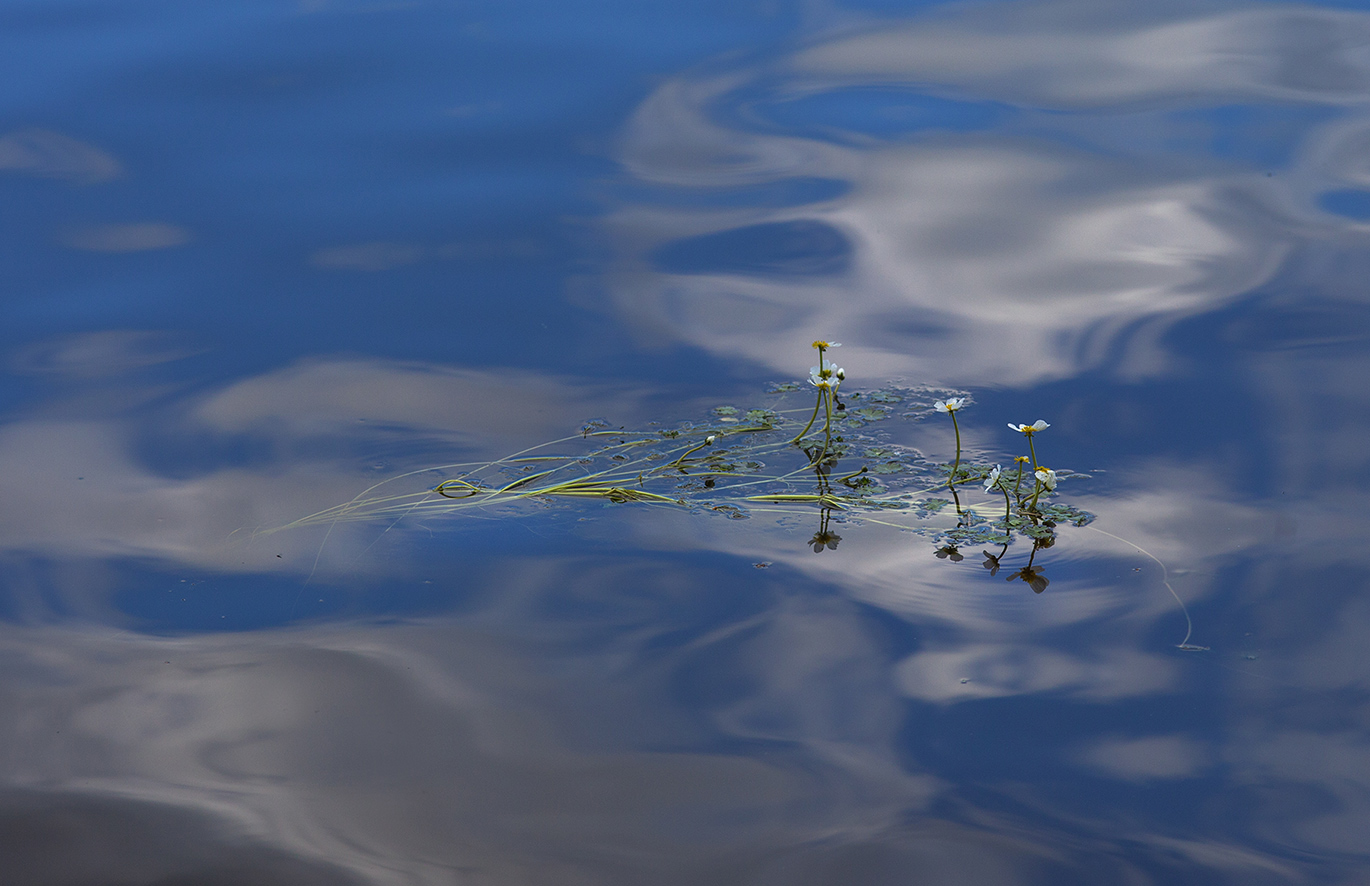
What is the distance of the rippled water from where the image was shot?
1.76 meters

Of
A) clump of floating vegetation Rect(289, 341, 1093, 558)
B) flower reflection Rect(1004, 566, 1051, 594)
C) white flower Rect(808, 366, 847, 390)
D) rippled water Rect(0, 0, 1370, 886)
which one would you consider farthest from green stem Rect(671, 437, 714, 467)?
flower reflection Rect(1004, 566, 1051, 594)

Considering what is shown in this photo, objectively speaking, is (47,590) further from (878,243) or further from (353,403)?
(878,243)

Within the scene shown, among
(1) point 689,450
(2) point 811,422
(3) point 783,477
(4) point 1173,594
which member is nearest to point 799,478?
(3) point 783,477

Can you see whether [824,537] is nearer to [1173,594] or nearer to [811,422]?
[811,422]

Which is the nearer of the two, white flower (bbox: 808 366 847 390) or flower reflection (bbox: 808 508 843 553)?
flower reflection (bbox: 808 508 843 553)

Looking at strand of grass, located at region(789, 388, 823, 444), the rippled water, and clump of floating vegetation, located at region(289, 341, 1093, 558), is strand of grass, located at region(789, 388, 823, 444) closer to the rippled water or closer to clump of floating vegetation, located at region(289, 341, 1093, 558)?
clump of floating vegetation, located at region(289, 341, 1093, 558)

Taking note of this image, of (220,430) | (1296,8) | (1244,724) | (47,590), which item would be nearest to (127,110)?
(220,430)

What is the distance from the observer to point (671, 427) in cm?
265

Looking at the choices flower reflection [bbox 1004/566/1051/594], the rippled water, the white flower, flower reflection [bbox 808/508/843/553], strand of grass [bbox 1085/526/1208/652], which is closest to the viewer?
the rippled water

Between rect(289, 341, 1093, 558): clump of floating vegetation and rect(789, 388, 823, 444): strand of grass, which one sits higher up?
rect(789, 388, 823, 444): strand of grass

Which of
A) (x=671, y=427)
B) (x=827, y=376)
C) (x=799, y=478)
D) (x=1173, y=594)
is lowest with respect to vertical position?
(x=1173, y=594)

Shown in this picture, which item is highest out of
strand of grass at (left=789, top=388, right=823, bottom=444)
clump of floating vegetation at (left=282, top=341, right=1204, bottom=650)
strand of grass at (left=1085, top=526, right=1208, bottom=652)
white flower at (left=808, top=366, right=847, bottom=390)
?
Result: white flower at (left=808, top=366, right=847, bottom=390)

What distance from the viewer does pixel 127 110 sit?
4.02 m

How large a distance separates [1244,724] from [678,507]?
1.08 m
